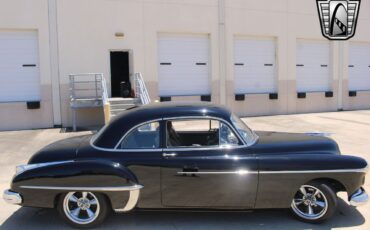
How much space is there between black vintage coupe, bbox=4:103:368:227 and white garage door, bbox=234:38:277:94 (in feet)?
40.1

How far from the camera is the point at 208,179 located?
432 cm

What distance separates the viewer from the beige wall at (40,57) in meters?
13.0

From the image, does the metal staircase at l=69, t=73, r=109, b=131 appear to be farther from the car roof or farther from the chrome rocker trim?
the chrome rocker trim

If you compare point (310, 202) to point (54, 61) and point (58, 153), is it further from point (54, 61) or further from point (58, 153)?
point (54, 61)

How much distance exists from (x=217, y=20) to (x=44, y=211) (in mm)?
12432

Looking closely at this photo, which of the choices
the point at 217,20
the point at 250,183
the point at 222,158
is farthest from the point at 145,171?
the point at 217,20

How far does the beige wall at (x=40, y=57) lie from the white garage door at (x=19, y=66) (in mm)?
297

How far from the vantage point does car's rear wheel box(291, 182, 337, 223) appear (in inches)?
173

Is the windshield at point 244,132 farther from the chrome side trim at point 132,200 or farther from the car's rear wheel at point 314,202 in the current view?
the chrome side trim at point 132,200

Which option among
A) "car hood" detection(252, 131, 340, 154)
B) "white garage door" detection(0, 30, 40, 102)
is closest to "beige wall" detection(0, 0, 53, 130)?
"white garage door" detection(0, 30, 40, 102)

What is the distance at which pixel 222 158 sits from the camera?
4359 mm

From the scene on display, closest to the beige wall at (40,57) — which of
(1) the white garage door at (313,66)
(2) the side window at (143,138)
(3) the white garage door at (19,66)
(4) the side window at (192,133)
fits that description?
(3) the white garage door at (19,66)

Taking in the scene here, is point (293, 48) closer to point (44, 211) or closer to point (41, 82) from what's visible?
point (41, 82)

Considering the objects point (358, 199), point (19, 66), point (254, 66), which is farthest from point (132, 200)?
point (254, 66)
